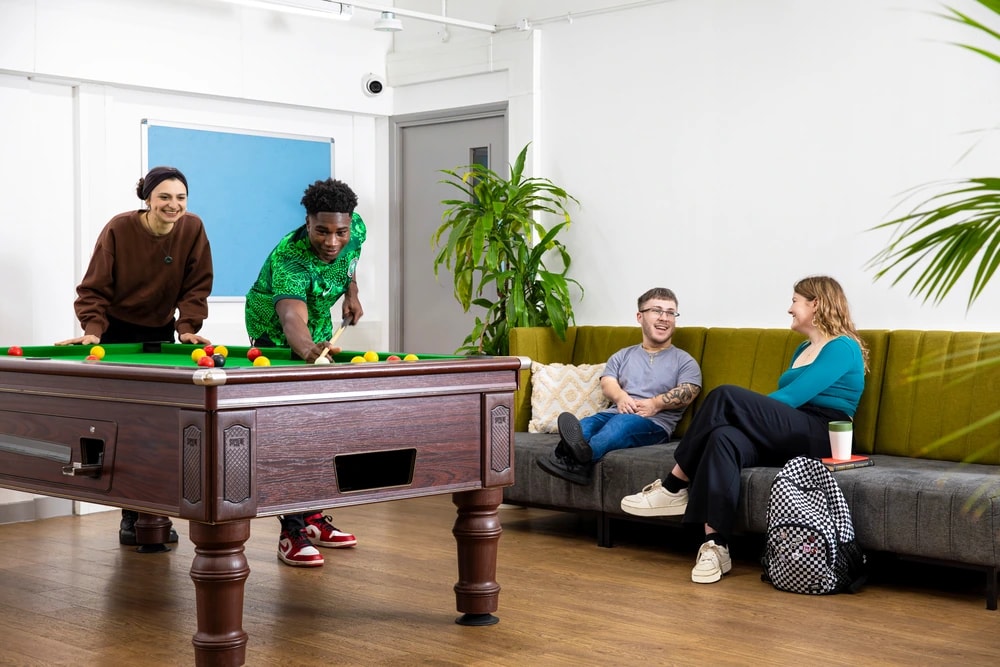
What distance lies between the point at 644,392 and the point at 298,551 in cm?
165

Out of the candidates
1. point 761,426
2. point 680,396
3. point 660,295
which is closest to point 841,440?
point 761,426

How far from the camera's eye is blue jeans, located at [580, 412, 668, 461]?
16.3ft

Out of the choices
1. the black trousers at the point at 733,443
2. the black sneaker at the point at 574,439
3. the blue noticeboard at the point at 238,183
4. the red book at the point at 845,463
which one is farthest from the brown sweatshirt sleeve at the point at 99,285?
the red book at the point at 845,463

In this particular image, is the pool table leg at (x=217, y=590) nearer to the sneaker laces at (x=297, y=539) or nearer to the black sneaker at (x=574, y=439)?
the sneaker laces at (x=297, y=539)

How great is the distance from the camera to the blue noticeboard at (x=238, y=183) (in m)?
6.19

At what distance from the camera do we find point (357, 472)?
3.41 meters

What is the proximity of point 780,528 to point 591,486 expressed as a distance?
102cm

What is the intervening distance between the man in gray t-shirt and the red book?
0.92 m

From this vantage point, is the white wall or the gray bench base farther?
the white wall

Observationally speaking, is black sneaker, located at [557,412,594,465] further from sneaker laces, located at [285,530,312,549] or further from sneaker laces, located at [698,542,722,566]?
sneaker laces, located at [285,530,312,549]

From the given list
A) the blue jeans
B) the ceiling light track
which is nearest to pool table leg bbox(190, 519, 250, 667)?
the blue jeans

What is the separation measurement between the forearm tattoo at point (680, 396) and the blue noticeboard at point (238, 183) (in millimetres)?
2515

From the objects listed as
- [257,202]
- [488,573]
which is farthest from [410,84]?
[488,573]

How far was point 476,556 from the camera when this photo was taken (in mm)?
3660
